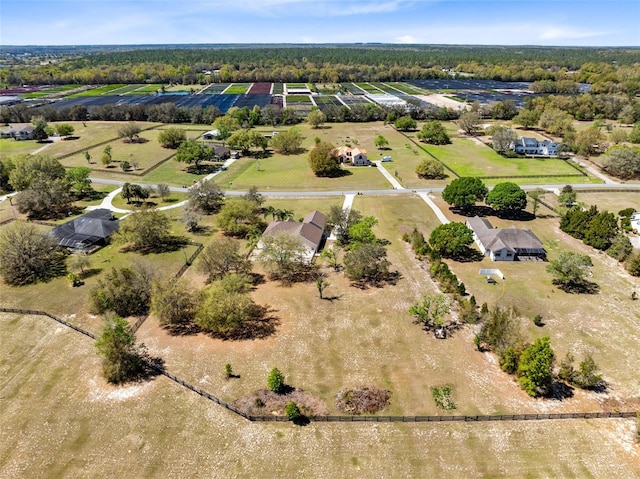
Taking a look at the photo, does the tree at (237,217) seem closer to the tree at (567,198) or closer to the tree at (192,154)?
the tree at (192,154)

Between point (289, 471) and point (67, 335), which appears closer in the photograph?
point (289, 471)

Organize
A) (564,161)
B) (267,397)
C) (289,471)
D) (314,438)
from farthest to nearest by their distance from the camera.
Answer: (564,161) < (267,397) < (314,438) < (289,471)

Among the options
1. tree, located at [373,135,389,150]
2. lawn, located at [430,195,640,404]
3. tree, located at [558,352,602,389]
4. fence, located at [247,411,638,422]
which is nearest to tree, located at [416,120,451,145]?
tree, located at [373,135,389,150]

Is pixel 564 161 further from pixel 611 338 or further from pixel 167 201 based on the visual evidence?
pixel 167 201

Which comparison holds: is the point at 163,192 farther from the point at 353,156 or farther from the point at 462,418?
the point at 462,418

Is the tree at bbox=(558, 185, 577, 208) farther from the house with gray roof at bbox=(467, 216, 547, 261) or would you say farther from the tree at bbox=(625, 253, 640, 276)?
the tree at bbox=(625, 253, 640, 276)

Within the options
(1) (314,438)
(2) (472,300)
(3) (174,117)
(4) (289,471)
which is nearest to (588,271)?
(2) (472,300)

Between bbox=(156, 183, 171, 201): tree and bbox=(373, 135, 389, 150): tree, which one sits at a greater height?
bbox=(373, 135, 389, 150): tree

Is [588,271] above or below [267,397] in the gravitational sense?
above
